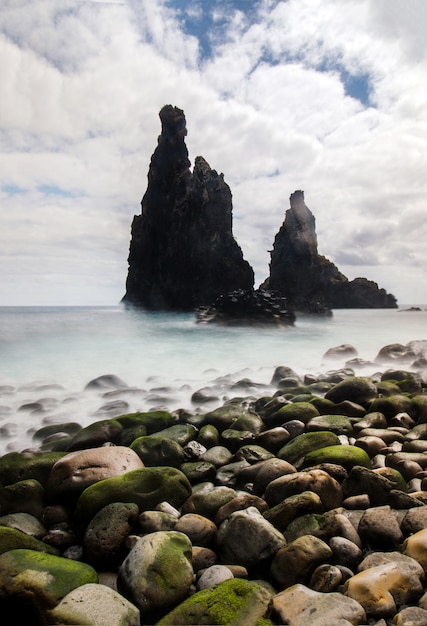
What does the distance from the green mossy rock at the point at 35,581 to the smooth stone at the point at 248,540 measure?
37.6 inches

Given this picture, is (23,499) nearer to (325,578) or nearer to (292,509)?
(292,509)

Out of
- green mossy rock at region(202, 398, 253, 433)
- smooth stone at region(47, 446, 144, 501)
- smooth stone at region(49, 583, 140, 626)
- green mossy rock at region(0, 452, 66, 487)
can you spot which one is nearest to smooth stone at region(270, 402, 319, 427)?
green mossy rock at region(202, 398, 253, 433)

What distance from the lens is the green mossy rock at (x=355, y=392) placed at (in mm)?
6559

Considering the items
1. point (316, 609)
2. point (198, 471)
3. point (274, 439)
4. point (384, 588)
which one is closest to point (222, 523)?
point (198, 471)

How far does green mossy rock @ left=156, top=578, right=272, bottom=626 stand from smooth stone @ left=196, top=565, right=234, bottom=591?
18 centimetres

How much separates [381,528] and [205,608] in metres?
1.46

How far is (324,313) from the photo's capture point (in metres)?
54.4

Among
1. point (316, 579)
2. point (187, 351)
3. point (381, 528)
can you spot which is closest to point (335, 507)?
point (381, 528)

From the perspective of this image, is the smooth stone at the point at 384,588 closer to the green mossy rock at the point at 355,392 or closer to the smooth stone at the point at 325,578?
the smooth stone at the point at 325,578

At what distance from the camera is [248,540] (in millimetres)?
2943

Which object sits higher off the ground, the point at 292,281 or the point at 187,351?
the point at 292,281

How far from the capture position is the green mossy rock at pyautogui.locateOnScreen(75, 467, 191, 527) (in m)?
3.51

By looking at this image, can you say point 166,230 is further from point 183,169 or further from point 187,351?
point 187,351

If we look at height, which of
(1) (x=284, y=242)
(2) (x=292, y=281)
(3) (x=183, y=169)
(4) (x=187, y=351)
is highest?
(3) (x=183, y=169)
